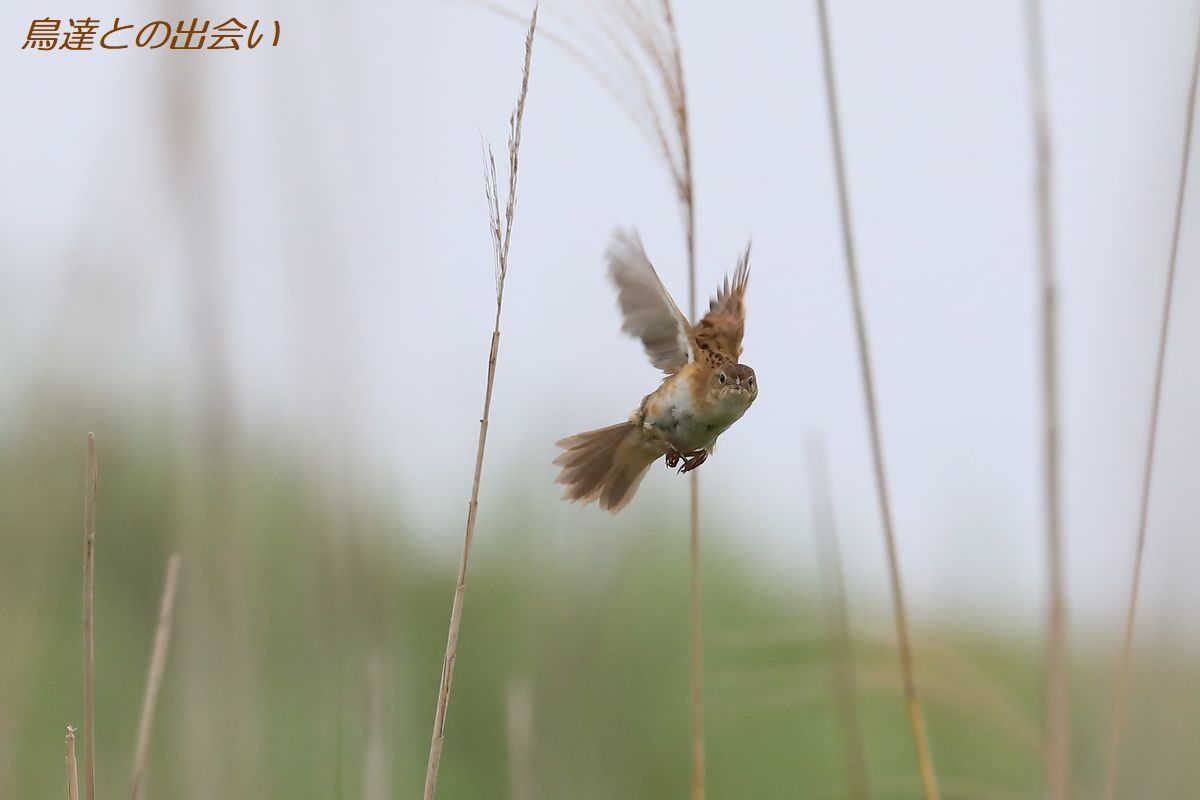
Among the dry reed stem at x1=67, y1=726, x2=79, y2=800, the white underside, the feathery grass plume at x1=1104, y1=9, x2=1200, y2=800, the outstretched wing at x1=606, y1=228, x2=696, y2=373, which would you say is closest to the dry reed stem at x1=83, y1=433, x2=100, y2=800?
the dry reed stem at x1=67, y1=726, x2=79, y2=800

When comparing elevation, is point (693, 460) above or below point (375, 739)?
above

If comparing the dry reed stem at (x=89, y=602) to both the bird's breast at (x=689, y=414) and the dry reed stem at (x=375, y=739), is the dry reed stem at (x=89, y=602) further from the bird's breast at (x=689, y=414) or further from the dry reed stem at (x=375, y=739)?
the bird's breast at (x=689, y=414)

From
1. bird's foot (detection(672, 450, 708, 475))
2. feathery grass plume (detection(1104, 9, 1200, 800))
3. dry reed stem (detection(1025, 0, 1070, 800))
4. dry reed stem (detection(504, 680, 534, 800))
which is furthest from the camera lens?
bird's foot (detection(672, 450, 708, 475))

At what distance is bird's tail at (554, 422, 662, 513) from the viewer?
1824 mm

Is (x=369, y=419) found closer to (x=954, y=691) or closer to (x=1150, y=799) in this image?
(x=954, y=691)

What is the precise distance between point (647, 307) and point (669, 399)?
155 mm

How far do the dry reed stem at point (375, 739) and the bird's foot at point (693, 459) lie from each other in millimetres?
518

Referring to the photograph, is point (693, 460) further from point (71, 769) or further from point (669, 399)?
point (71, 769)

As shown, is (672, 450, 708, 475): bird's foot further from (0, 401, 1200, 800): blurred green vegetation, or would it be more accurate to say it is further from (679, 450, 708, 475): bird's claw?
(0, 401, 1200, 800): blurred green vegetation

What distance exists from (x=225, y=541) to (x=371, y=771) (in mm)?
428

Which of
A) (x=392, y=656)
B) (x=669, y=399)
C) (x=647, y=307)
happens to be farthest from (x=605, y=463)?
(x=392, y=656)

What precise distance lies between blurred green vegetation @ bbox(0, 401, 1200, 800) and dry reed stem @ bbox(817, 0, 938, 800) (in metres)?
0.13

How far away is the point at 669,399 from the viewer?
70.5 inches

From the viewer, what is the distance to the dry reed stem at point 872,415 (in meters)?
1.29
